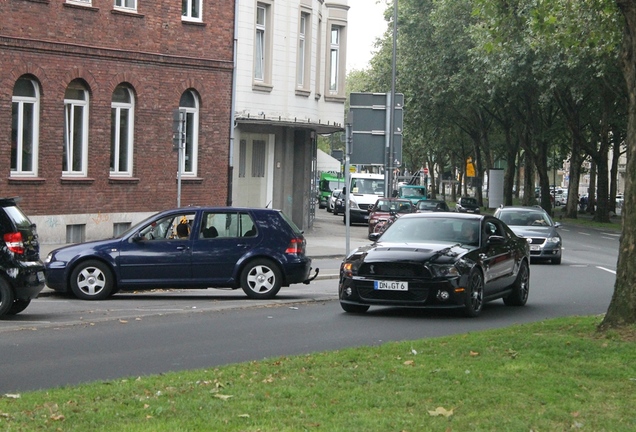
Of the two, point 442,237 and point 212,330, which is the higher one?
point 442,237

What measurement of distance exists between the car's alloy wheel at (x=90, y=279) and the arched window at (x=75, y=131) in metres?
11.4

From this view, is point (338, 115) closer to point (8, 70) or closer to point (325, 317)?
point (8, 70)

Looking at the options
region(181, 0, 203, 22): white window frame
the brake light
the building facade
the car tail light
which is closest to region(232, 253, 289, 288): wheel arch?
the car tail light

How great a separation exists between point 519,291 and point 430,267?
296 centimetres

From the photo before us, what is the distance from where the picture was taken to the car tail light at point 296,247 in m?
17.8

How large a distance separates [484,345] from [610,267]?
18.7 m

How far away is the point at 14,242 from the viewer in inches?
557

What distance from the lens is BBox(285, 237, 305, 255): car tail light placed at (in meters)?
17.8

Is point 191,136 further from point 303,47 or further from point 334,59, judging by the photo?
point 334,59

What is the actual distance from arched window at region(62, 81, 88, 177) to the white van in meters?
25.0

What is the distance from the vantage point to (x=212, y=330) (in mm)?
13086

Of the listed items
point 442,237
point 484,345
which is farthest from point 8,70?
point 484,345

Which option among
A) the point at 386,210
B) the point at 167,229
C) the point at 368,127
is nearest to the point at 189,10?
the point at 368,127

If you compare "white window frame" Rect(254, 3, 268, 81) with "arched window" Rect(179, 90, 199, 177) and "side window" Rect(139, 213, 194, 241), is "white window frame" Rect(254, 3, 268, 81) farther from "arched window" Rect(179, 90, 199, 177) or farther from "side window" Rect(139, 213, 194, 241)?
"side window" Rect(139, 213, 194, 241)
